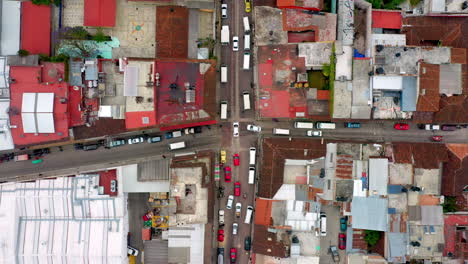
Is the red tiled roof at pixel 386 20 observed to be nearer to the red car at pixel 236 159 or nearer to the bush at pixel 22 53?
the red car at pixel 236 159

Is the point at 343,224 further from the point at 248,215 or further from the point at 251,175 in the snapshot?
the point at 251,175

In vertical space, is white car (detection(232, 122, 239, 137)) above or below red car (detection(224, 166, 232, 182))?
above

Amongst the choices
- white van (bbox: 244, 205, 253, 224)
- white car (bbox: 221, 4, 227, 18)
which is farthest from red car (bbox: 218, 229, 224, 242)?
white car (bbox: 221, 4, 227, 18)

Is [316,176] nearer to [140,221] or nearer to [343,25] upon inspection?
[343,25]

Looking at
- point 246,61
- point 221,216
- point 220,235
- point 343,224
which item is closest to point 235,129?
point 246,61

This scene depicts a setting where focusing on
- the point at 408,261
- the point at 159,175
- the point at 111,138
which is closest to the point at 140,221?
the point at 159,175

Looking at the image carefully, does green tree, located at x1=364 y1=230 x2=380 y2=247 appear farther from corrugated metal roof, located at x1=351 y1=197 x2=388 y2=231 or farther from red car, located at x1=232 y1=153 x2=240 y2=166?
red car, located at x1=232 y1=153 x2=240 y2=166

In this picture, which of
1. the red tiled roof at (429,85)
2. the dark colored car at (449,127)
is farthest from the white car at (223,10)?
the dark colored car at (449,127)
